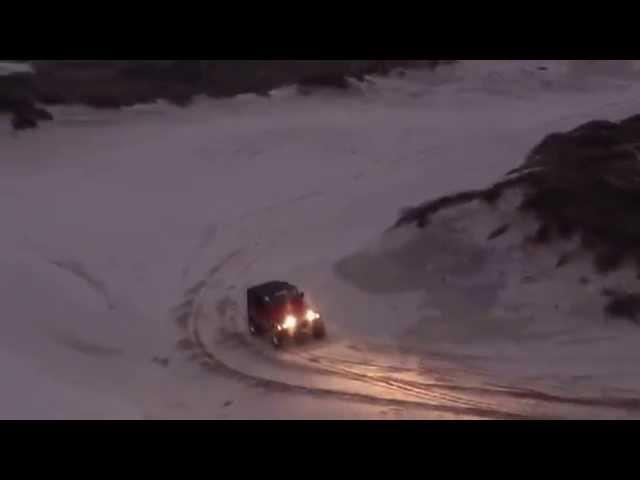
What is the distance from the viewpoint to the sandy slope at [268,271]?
20.6 metres

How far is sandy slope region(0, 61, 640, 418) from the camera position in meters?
20.6

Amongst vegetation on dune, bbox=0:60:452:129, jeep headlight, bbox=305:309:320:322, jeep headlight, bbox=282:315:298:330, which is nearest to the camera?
jeep headlight, bbox=282:315:298:330

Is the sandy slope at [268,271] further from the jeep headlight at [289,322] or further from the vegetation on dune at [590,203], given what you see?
the vegetation on dune at [590,203]

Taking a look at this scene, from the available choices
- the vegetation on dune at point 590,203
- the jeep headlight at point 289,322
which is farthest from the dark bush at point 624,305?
the jeep headlight at point 289,322

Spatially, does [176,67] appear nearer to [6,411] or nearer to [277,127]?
[277,127]

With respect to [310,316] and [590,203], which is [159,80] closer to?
[590,203]

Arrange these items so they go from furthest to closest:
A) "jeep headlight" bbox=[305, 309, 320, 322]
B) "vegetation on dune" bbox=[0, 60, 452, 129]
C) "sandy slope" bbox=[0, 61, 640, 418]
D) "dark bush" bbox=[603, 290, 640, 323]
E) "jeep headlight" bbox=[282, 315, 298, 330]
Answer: "vegetation on dune" bbox=[0, 60, 452, 129] → "jeep headlight" bbox=[305, 309, 320, 322] → "jeep headlight" bbox=[282, 315, 298, 330] → "dark bush" bbox=[603, 290, 640, 323] → "sandy slope" bbox=[0, 61, 640, 418]

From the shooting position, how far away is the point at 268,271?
31.2 meters

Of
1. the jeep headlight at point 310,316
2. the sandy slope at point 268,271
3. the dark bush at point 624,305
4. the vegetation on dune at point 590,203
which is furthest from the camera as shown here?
the vegetation on dune at point 590,203

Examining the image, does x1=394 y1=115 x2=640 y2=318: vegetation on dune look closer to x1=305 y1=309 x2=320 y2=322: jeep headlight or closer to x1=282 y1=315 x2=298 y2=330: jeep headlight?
x1=305 y1=309 x2=320 y2=322: jeep headlight

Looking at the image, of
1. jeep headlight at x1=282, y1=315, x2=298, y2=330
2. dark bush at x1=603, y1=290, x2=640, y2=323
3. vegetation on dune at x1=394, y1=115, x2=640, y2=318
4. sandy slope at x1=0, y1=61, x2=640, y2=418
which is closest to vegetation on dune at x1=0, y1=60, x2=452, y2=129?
sandy slope at x1=0, y1=61, x2=640, y2=418

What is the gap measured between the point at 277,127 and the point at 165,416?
3483cm

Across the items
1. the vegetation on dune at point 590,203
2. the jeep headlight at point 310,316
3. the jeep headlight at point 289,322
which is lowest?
the jeep headlight at point 289,322

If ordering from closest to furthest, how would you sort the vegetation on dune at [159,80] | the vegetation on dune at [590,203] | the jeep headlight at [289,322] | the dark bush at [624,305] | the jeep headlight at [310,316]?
the dark bush at [624,305] → the jeep headlight at [289,322] → the jeep headlight at [310,316] → the vegetation on dune at [590,203] → the vegetation on dune at [159,80]
